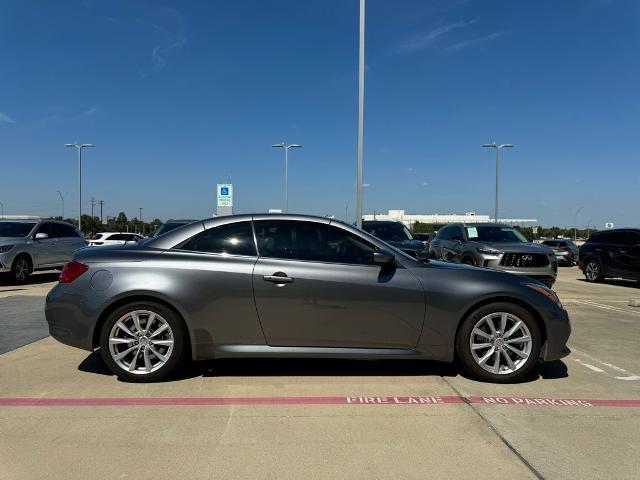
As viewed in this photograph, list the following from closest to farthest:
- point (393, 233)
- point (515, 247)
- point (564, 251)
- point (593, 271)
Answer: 1. point (515, 247)
2. point (393, 233)
3. point (593, 271)
4. point (564, 251)

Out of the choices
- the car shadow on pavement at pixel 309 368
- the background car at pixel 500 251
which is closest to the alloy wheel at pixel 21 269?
the car shadow on pavement at pixel 309 368

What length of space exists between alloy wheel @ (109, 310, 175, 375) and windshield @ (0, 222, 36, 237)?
10310 millimetres

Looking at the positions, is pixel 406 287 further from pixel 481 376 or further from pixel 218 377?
pixel 218 377

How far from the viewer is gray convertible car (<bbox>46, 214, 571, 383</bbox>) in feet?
14.6

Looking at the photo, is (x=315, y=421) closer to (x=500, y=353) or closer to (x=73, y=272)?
(x=500, y=353)

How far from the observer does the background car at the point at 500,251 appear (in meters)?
9.55

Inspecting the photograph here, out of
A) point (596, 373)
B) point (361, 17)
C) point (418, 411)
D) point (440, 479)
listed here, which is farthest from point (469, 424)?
point (361, 17)

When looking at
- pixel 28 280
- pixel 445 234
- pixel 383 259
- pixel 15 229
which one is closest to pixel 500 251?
pixel 445 234

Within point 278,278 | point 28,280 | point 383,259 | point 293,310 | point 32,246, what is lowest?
point 28,280

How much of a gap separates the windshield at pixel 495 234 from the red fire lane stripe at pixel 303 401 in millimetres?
6697

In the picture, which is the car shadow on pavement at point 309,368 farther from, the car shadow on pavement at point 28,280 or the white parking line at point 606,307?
the car shadow on pavement at point 28,280

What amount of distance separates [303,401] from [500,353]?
1915mm

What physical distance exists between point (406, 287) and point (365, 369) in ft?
3.46

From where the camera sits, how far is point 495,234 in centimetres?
1099
